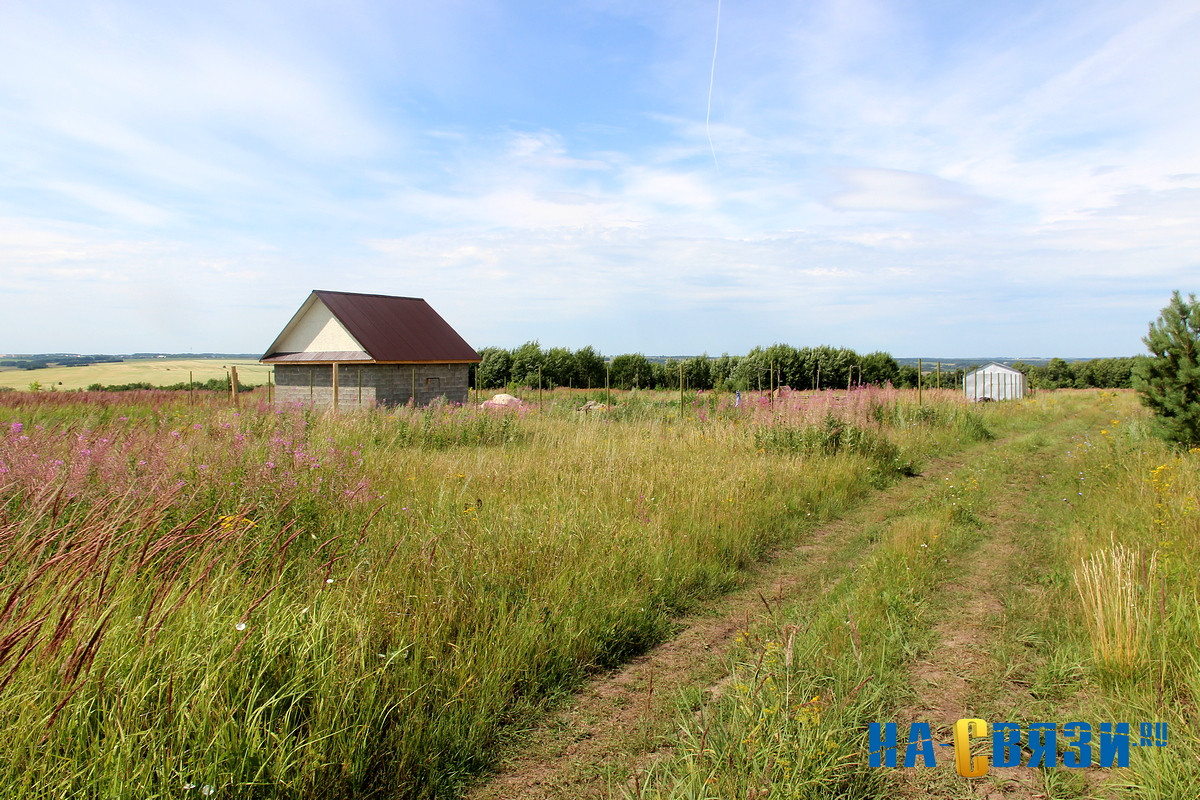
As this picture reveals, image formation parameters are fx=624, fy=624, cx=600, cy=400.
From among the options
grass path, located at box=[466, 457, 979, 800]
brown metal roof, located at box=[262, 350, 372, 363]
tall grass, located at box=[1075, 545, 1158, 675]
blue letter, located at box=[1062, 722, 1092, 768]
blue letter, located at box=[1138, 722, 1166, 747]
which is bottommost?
grass path, located at box=[466, 457, 979, 800]

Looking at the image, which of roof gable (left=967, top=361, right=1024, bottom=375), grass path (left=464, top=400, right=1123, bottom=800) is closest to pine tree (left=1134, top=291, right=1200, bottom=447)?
grass path (left=464, top=400, right=1123, bottom=800)

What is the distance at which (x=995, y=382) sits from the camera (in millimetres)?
36438

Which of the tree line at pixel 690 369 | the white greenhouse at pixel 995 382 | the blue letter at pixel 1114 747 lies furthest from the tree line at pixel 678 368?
the blue letter at pixel 1114 747

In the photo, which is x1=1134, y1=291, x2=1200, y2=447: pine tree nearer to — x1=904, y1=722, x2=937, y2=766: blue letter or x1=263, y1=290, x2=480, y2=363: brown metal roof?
x1=904, y1=722, x2=937, y2=766: blue letter

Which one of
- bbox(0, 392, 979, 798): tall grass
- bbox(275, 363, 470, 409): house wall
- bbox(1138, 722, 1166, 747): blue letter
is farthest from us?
bbox(275, 363, 470, 409): house wall

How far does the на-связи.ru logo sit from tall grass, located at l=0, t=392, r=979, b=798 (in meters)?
1.57

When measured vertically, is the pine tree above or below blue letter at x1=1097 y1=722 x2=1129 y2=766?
above

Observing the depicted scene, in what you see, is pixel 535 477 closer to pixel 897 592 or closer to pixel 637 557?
pixel 637 557

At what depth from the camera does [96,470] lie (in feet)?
14.8

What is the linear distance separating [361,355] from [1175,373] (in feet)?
67.0

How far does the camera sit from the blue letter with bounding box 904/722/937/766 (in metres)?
2.71

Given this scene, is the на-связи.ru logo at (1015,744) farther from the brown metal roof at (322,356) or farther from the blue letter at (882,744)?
the brown metal roof at (322,356)

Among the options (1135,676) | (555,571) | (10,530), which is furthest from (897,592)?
(10,530)

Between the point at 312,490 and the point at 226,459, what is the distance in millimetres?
915
